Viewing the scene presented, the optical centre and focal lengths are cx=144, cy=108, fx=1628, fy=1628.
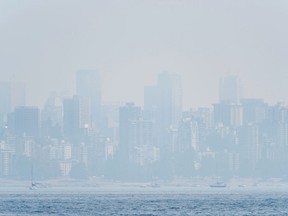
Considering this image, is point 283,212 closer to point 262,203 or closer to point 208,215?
point 208,215

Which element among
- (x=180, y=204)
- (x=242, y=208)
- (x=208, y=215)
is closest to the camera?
(x=208, y=215)

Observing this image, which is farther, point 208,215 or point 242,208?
point 242,208

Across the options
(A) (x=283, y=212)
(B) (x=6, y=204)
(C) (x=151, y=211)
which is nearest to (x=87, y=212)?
(C) (x=151, y=211)

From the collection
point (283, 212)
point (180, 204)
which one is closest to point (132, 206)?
point (180, 204)

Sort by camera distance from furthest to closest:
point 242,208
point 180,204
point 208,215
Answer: point 180,204
point 242,208
point 208,215

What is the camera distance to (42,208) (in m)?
162

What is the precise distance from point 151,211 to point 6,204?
103ft

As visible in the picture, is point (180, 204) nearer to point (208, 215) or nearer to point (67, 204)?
point (67, 204)

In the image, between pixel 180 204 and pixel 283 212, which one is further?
pixel 180 204

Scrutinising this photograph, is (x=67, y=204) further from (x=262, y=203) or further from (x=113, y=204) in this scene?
(x=262, y=203)

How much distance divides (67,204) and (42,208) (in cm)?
1326

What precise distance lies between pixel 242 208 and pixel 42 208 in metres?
20.0

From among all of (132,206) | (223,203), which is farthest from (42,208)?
(223,203)

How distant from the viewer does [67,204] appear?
6909 inches
